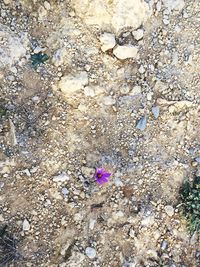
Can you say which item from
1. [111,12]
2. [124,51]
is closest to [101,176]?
[124,51]

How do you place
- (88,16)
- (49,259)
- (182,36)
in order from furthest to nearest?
(182,36), (88,16), (49,259)

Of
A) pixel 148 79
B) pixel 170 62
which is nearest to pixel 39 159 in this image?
pixel 148 79

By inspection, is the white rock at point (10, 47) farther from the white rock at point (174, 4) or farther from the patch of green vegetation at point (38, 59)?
the white rock at point (174, 4)

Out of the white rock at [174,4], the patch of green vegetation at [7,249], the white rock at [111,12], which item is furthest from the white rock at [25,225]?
the white rock at [174,4]

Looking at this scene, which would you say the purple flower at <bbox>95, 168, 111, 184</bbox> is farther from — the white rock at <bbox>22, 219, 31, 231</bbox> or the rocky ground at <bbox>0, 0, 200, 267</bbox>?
the white rock at <bbox>22, 219, 31, 231</bbox>

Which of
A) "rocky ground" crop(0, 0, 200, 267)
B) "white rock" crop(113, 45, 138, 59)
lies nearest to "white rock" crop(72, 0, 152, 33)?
"rocky ground" crop(0, 0, 200, 267)

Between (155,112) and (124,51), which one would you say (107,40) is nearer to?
(124,51)

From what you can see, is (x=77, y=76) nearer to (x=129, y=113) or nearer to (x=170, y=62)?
(x=129, y=113)

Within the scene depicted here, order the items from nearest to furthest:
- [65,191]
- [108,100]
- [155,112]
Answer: [65,191], [108,100], [155,112]
